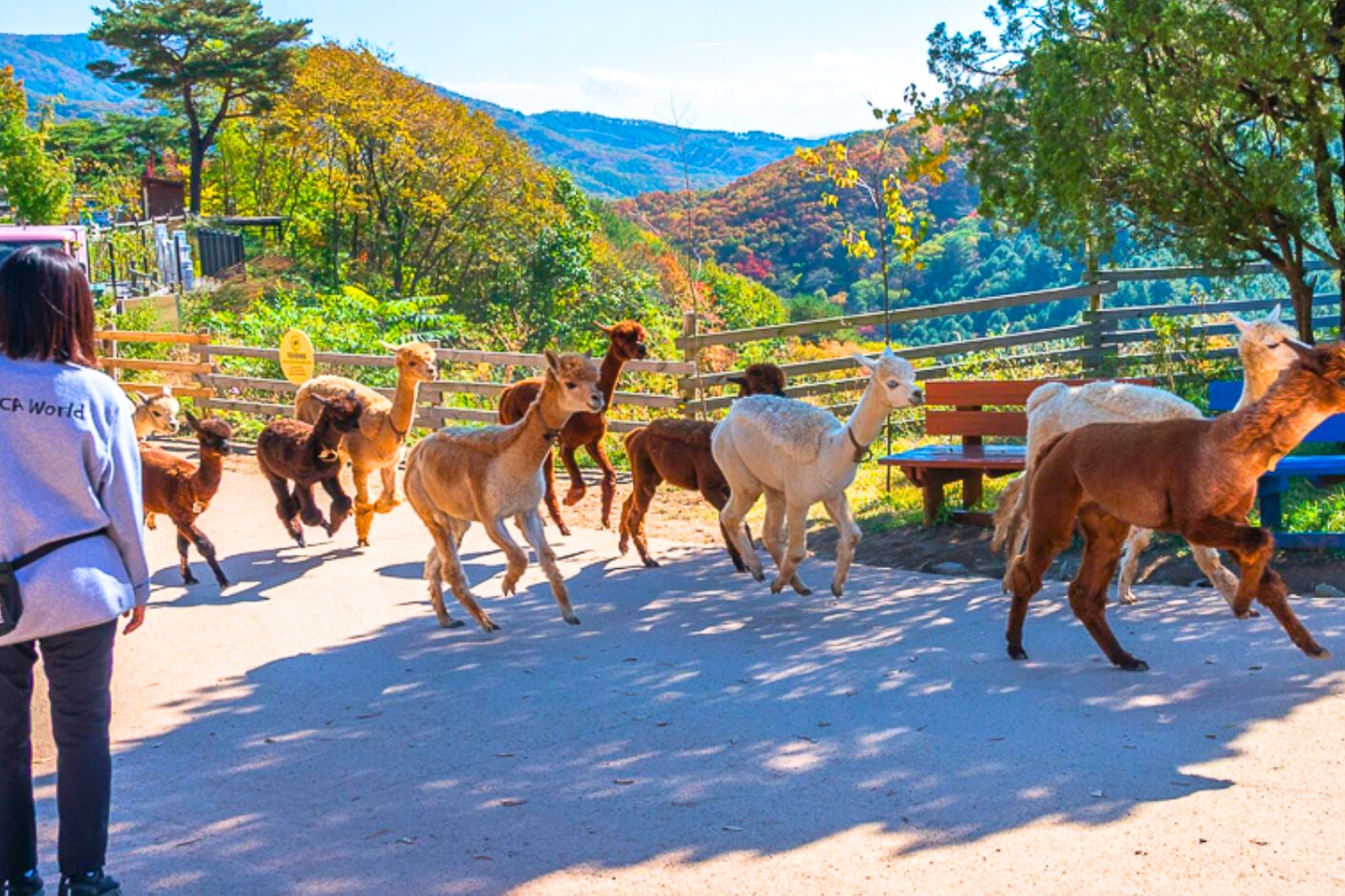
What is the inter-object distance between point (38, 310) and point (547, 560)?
15.0 feet

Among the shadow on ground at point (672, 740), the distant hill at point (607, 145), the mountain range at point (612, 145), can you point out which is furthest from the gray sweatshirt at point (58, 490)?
the distant hill at point (607, 145)

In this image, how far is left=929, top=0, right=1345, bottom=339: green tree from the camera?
34.4ft

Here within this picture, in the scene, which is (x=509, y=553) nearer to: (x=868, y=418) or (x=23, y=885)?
(x=868, y=418)

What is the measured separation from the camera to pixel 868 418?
9.10 meters

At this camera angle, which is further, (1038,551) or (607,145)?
(607,145)

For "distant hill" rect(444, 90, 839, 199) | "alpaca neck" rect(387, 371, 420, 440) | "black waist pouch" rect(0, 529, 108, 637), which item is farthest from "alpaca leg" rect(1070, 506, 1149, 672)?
"distant hill" rect(444, 90, 839, 199)

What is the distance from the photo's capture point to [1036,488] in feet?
24.1

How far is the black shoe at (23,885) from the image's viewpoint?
4.54 metres

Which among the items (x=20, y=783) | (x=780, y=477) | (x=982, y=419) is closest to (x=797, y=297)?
(x=982, y=419)

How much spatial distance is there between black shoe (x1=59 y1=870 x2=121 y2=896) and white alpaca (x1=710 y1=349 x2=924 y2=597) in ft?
18.0

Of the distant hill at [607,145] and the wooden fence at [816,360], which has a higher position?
the distant hill at [607,145]

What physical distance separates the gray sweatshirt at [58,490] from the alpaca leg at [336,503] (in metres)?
7.41

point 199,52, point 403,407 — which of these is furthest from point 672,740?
point 199,52

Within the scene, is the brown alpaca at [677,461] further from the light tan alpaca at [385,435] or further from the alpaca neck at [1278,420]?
the alpaca neck at [1278,420]
